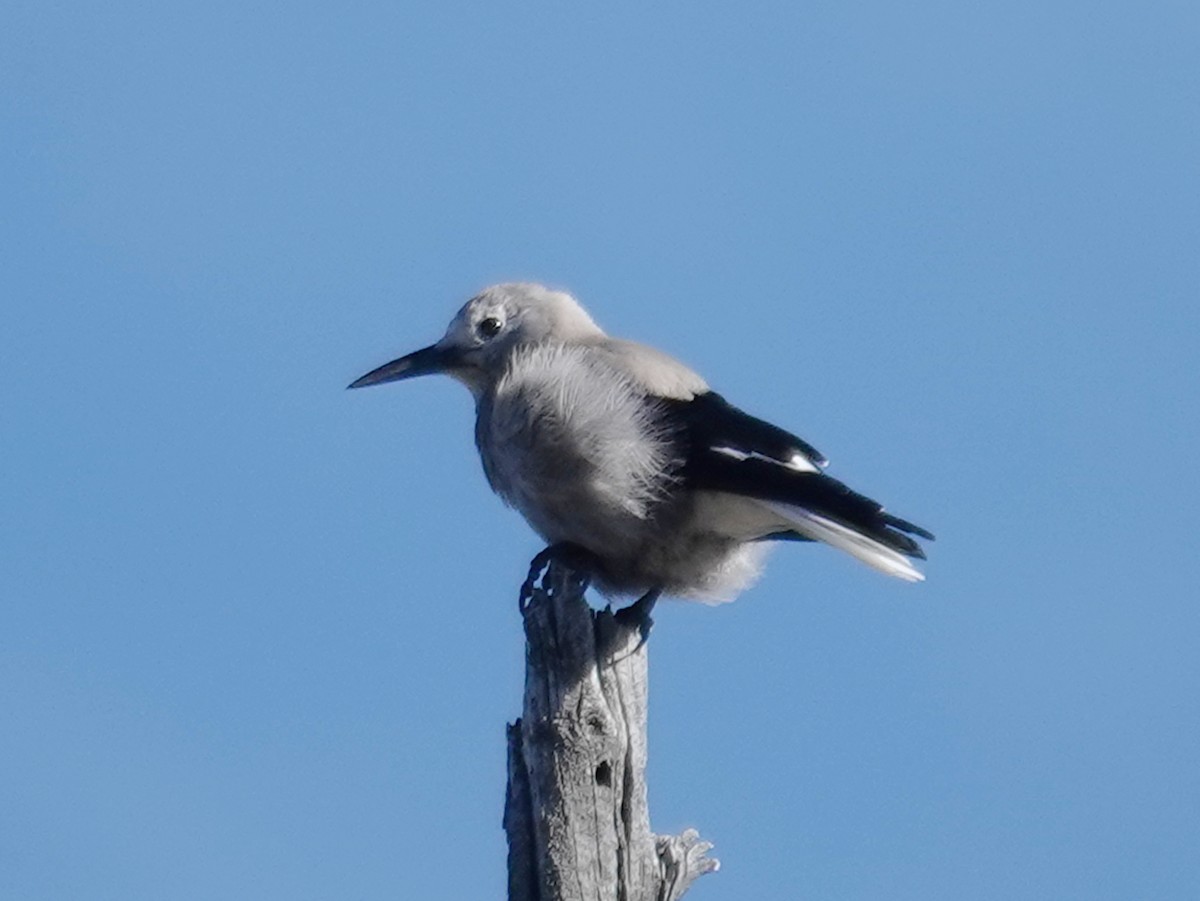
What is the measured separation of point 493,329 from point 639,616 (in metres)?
1.79

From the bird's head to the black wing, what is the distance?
97 centimetres

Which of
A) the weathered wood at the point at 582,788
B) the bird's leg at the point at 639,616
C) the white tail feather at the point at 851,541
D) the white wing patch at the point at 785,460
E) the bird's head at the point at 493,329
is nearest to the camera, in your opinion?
the weathered wood at the point at 582,788

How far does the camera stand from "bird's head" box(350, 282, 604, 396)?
19.6ft

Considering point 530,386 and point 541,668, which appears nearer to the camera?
point 541,668

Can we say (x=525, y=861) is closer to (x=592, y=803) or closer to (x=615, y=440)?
(x=592, y=803)

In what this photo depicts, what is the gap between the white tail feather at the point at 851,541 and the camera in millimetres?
4551

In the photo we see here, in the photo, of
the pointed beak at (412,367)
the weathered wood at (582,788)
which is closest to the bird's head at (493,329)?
the pointed beak at (412,367)

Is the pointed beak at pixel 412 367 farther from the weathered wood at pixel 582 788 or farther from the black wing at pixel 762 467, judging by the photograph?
the weathered wood at pixel 582 788

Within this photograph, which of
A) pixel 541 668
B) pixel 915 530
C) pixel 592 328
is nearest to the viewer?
pixel 541 668

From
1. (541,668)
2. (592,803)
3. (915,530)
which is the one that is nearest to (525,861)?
(592,803)

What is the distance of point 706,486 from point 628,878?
4.56 ft

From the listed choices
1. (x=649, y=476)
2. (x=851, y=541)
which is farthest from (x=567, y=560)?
(x=851, y=541)

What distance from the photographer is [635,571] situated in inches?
203

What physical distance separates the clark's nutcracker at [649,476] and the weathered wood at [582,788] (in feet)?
2.62
